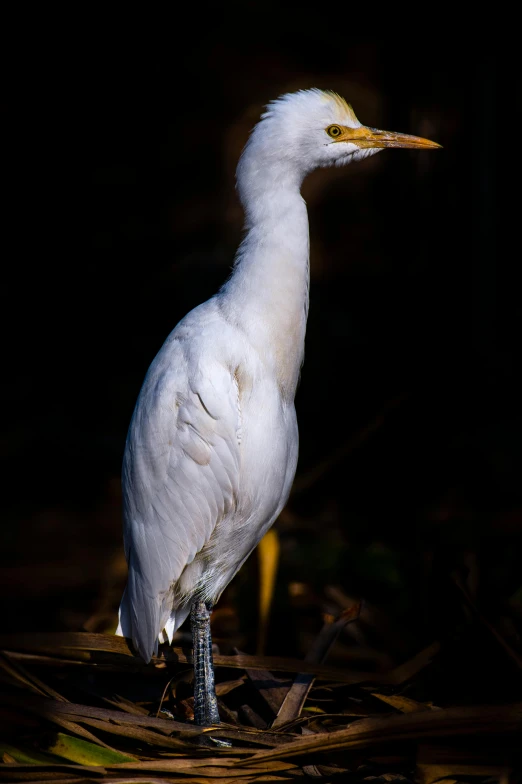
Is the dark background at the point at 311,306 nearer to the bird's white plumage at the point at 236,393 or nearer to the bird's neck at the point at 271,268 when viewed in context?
the bird's white plumage at the point at 236,393

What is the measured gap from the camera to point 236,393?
1622 mm

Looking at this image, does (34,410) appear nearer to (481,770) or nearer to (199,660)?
(199,660)

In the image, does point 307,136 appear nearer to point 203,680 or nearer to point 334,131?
point 334,131

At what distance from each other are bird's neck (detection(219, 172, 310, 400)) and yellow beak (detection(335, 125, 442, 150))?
0.14m

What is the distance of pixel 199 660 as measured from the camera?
5.48ft

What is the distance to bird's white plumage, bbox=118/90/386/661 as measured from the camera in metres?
1.62

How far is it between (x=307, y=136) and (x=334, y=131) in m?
0.06

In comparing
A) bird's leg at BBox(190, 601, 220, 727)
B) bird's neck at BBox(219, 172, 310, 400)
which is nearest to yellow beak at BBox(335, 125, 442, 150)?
bird's neck at BBox(219, 172, 310, 400)

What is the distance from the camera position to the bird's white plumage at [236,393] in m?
1.62

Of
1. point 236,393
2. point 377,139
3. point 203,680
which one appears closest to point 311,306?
point 377,139

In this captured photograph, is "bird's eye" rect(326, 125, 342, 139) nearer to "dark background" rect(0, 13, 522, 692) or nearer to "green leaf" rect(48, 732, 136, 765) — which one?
"dark background" rect(0, 13, 522, 692)

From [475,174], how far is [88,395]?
2249 millimetres

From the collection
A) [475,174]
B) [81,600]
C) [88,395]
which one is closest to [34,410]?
[88,395]

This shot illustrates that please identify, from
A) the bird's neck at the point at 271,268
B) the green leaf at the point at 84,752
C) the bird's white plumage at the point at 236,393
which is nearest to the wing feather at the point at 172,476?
the bird's white plumage at the point at 236,393
